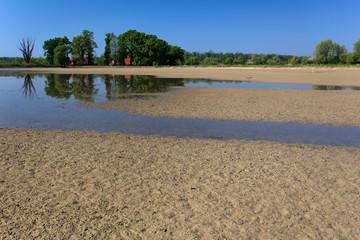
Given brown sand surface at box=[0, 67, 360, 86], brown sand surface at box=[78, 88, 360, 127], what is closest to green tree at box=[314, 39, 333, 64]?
brown sand surface at box=[0, 67, 360, 86]

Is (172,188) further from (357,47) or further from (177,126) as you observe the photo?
(357,47)

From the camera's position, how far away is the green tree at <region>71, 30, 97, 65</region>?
97812 millimetres

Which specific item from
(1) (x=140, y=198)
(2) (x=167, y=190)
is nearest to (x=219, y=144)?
(2) (x=167, y=190)

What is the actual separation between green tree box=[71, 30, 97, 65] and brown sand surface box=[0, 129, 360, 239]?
97166 millimetres

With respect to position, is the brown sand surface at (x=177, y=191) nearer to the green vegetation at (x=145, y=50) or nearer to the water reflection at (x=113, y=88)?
the water reflection at (x=113, y=88)

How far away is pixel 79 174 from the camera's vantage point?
6625 mm

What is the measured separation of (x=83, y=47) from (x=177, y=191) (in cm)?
10380

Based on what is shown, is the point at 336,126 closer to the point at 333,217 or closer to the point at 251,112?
the point at 251,112

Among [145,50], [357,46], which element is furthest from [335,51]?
[145,50]

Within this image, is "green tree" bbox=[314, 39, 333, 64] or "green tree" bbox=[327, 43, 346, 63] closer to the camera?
"green tree" bbox=[327, 43, 346, 63]

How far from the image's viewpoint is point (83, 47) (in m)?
99.3

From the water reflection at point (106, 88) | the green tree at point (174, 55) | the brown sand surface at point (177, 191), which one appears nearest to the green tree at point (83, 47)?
the green tree at point (174, 55)

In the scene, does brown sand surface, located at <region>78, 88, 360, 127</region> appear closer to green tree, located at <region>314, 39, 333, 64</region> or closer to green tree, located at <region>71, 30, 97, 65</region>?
green tree, located at <region>71, 30, 97, 65</region>

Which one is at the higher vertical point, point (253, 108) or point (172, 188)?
point (253, 108)
